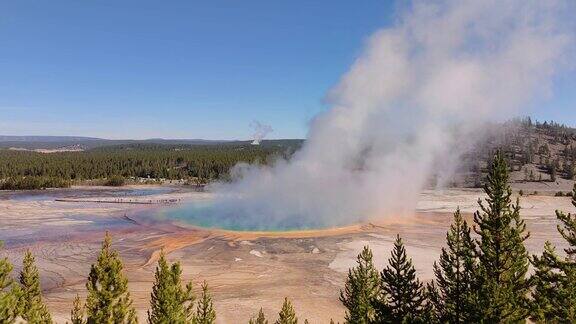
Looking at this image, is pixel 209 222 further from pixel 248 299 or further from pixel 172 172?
pixel 172 172

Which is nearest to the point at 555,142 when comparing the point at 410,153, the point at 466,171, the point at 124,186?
the point at 466,171

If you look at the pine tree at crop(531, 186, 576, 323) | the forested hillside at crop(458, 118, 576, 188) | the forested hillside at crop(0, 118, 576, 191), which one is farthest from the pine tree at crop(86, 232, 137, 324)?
the forested hillside at crop(458, 118, 576, 188)

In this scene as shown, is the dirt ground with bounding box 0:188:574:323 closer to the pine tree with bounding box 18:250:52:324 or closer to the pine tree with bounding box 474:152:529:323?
the pine tree with bounding box 18:250:52:324

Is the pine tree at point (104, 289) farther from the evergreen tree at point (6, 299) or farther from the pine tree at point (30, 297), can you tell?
the pine tree at point (30, 297)

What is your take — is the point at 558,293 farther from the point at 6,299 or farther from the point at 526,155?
the point at 526,155

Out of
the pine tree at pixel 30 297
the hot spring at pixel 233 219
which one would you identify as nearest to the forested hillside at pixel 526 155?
the hot spring at pixel 233 219
